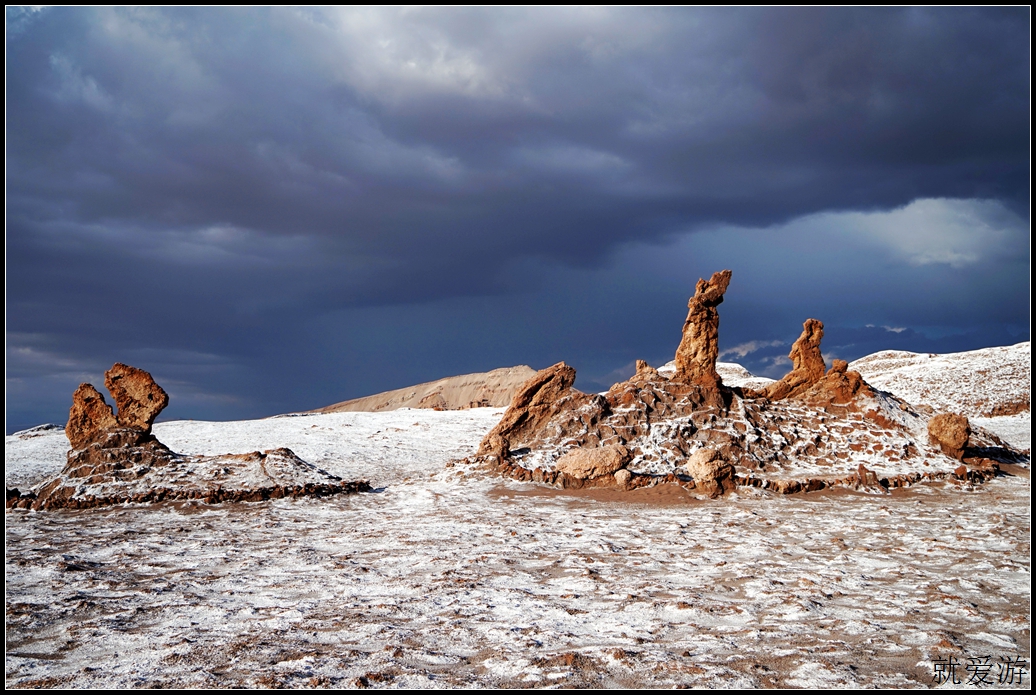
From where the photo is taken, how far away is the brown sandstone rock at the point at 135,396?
15039 mm

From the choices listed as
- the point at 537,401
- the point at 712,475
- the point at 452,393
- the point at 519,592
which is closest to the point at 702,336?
the point at 537,401

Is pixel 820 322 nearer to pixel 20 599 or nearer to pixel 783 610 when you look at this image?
pixel 783 610

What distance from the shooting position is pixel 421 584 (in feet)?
23.5

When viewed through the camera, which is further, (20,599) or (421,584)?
(421,584)

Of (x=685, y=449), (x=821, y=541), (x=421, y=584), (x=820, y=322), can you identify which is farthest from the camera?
(x=820, y=322)

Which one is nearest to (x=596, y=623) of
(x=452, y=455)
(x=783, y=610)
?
(x=783, y=610)

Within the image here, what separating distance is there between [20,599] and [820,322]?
764 inches

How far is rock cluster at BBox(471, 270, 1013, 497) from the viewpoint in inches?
588

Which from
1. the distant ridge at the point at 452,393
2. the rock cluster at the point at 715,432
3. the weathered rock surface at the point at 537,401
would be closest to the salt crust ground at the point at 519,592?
the rock cluster at the point at 715,432

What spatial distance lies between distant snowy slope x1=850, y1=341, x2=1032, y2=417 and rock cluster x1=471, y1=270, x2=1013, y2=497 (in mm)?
16585

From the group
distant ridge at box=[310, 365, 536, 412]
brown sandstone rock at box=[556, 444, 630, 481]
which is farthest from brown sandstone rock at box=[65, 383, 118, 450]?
distant ridge at box=[310, 365, 536, 412]

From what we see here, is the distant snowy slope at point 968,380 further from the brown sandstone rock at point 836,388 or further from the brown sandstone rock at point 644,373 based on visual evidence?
the brown sandstone rock at point 644,373

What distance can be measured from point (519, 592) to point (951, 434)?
15151mm

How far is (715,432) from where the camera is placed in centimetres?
1698
